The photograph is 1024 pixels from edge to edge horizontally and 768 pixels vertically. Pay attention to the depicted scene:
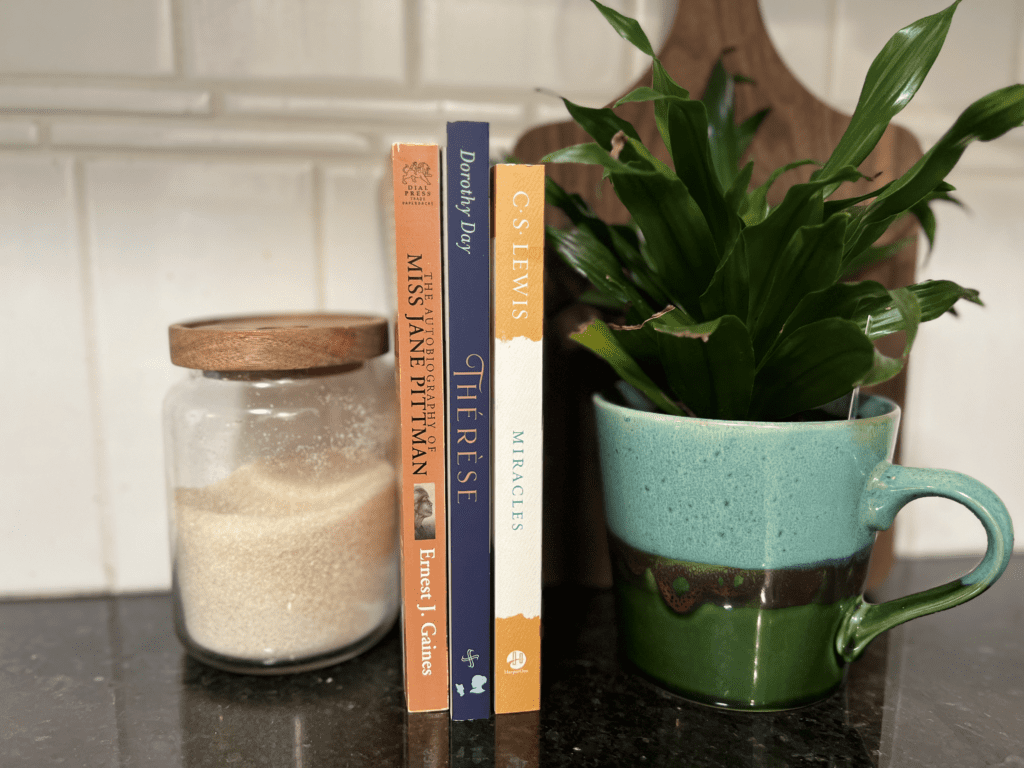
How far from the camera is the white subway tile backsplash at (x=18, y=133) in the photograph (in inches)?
26.1

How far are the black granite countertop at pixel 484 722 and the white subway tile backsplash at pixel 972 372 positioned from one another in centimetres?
21

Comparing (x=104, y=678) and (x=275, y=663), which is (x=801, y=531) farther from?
(x=104, y=678)

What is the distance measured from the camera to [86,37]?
662 mm

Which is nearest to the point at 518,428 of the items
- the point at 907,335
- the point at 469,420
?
the point at 469,420

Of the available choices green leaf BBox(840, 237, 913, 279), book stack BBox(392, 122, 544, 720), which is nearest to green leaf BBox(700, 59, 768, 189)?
green leaf BBox(840, 237, 913, 279)

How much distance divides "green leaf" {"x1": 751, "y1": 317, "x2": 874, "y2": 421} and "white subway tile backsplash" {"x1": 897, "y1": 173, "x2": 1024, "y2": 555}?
0.41 m

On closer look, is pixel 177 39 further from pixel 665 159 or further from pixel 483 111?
pixel 665 159

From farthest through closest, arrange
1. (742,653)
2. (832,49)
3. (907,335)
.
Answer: (832,49), (742,653), (907,335)

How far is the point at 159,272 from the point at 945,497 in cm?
71

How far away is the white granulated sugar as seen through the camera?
0.54m

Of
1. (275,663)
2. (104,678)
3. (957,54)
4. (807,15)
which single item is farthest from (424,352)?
(957,54)

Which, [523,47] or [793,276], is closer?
[793,276]

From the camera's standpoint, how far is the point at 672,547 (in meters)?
0.50

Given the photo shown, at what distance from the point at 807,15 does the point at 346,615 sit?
2.47 feet
